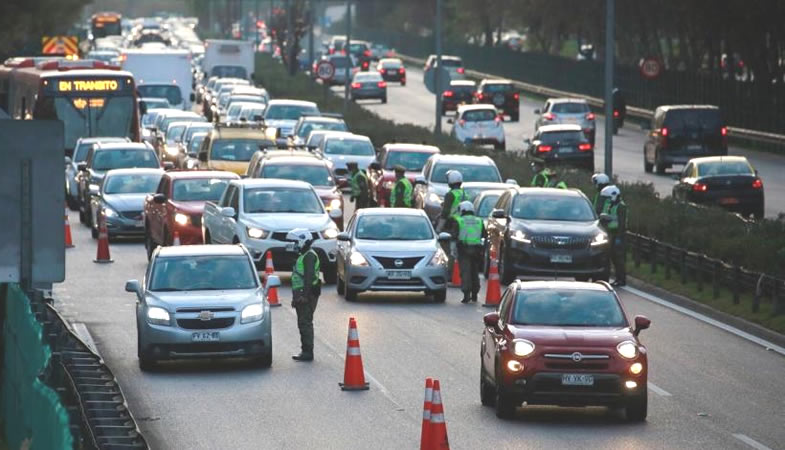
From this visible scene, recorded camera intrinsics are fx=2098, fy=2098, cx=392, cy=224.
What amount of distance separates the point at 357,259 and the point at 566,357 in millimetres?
12244

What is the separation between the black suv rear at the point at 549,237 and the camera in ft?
109

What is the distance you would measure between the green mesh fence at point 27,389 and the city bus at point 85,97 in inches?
1238

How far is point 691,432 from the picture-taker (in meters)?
19.7

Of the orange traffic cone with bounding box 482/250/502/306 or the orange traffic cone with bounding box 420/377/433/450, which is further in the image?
the orange traffic cone with bounding box 482/250/502/306

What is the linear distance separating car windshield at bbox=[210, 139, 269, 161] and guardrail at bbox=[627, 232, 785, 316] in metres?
13.1

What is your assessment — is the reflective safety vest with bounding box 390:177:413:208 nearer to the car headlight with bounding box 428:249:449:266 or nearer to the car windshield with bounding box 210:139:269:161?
the car headlight with bounding box 428:249:449:266

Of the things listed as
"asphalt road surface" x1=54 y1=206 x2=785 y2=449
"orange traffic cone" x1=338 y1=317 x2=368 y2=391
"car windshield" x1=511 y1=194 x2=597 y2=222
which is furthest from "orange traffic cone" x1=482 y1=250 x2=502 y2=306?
"orange traffic cone" x1=338 y1=317 x2=368 y2=391

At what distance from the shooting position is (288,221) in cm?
Result: 3412

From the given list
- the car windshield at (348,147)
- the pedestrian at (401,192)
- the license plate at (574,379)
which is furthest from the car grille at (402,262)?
the car windshield at (348,147)

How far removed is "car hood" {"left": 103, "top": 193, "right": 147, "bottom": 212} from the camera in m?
42.4

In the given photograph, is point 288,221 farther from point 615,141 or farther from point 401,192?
point 615,141

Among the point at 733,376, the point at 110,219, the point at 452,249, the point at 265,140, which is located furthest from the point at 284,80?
the point at 733,376

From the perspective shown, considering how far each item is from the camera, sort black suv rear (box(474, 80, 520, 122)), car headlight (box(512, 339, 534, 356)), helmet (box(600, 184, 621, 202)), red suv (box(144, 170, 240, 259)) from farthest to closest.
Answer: black suv rear (box(474, 80, 520, 122)) → red suv (box(144, 170, 240, 259)) → helmet (box(600, 184, 621, 202)) → car headlight (box(512, 339, 534, 356))

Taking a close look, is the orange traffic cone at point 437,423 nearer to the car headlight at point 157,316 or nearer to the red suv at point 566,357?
the red suv at point 566,357
